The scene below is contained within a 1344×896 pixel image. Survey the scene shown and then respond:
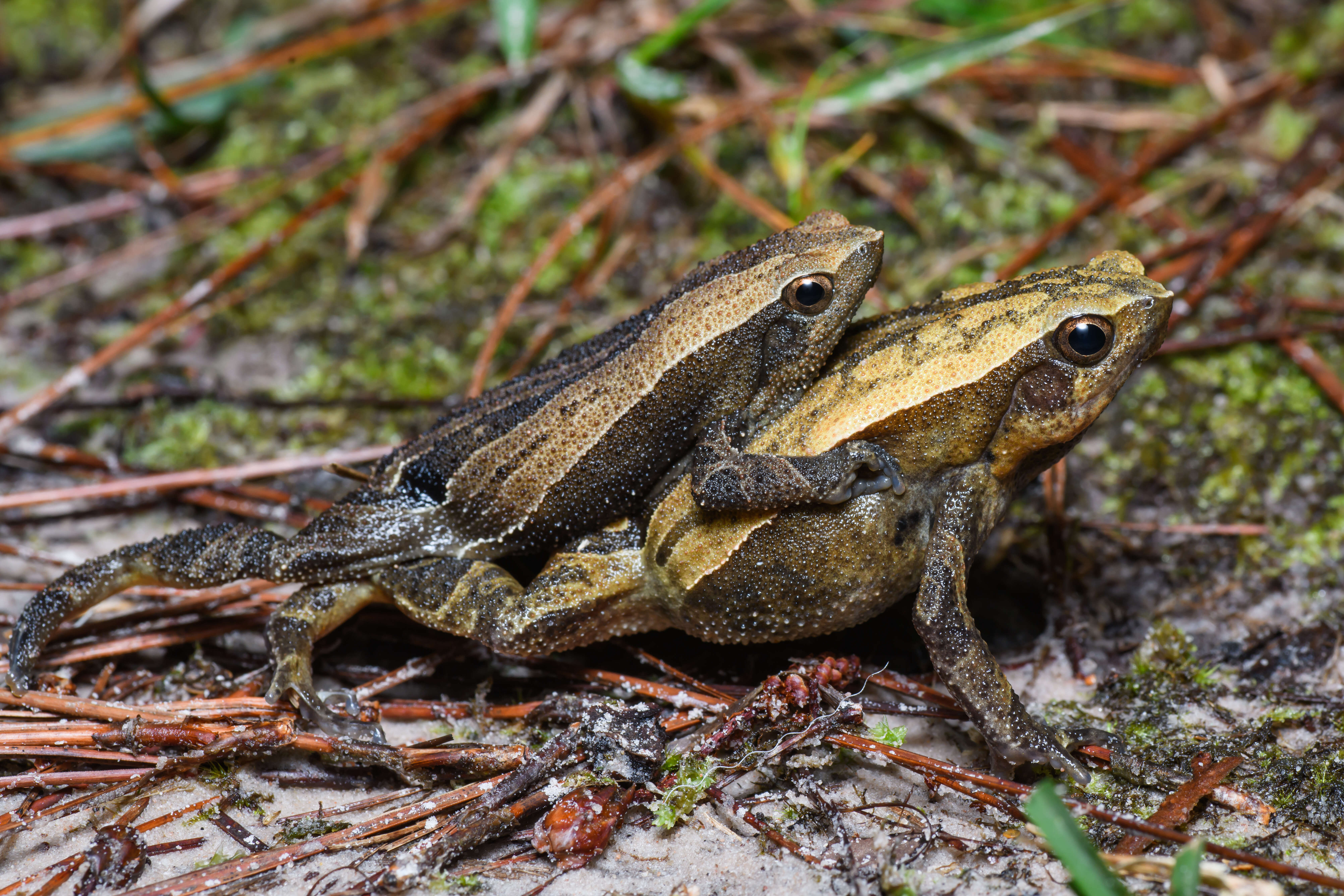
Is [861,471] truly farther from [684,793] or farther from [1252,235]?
[1252,235]

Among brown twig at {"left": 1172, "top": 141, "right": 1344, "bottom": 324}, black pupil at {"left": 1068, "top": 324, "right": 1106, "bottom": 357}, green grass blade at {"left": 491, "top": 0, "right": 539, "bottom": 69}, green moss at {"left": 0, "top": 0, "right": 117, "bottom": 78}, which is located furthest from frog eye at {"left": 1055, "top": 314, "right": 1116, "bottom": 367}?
green moss at {"left": 0, "top": 0, "right": 117, "bottom": 78}

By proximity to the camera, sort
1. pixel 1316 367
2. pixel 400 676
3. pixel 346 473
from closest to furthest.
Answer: pixel 400 676, pixel 346 473, pixel 1316 367

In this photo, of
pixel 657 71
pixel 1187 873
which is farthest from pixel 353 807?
pixel 657 71

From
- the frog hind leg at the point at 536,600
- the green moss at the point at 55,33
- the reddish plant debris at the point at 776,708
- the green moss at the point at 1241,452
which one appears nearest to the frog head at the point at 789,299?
the frog hind leg at the point at 536,600

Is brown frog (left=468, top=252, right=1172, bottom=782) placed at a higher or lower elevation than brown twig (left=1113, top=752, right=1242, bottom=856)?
higher

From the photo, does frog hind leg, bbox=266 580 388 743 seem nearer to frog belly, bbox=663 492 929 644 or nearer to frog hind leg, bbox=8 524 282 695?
frog hind leg, bbox=8 524 282 695

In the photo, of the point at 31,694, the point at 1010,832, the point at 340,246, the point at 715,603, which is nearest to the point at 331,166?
the point at 340,246
